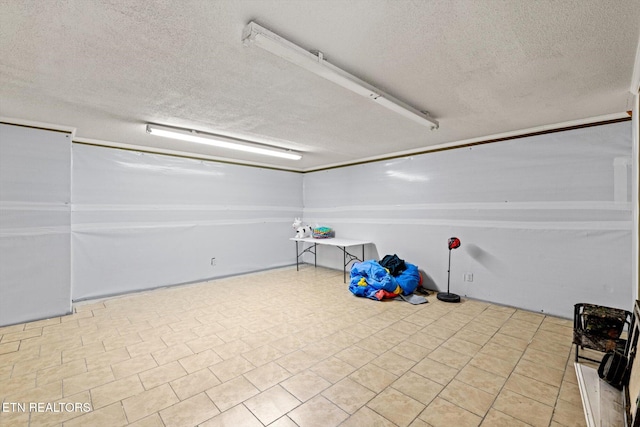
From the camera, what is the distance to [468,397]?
7.04 ft

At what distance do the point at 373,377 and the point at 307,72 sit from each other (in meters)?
2.58

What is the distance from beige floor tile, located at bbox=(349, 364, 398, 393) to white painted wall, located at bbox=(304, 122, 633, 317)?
267 cm

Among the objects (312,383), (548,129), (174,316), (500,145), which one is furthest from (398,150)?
(174,316)

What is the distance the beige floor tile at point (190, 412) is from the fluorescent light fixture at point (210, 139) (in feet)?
10.1

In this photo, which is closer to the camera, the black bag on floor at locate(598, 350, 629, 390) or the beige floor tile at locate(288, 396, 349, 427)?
the beige floor tile at locate(288, 396, 349, 427)

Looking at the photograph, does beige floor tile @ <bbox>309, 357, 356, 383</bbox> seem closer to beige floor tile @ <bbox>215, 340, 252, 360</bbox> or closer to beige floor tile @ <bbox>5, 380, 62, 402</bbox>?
beige floor tile @ <bbox>215, 340, 252, 360</bbox>

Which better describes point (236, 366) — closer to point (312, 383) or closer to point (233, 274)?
point (312, 383)

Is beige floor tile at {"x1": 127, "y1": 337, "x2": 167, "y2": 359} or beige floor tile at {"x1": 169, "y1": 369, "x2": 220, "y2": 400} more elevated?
beige floor tile at {"x1": 169, "y1": 369, "x2": 220, "y2": 400}

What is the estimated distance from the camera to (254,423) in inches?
73.8

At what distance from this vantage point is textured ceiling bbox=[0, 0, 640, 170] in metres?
1.52

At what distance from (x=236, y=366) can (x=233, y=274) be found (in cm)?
365

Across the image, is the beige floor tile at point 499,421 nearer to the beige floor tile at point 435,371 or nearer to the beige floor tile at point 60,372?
the beige floor tile at point 435,371

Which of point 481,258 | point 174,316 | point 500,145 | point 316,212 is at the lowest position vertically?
point 174,316

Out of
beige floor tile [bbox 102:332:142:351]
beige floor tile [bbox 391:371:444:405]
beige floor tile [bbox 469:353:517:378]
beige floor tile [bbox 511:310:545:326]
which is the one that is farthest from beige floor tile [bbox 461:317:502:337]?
beige floor tile [bbox 102:332:142:351]
